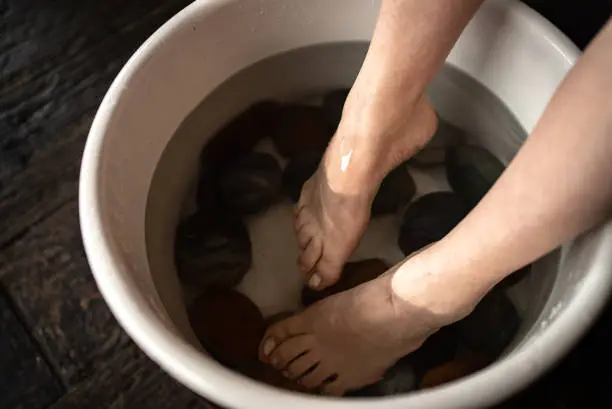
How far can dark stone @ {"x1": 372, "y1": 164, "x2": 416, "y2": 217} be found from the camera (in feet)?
2.92

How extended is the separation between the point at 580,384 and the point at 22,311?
2.16 ft

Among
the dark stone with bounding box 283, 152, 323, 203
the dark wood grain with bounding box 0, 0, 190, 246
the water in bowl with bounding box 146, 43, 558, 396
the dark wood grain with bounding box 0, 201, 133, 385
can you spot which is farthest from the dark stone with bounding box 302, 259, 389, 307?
the dark wood grain with bounding box 0, 0, 190, 246

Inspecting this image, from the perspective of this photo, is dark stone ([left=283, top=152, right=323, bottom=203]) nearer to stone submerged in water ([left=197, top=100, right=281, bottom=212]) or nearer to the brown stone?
stone submerged in water ([left=197, top=100, right=281, bottom=212])

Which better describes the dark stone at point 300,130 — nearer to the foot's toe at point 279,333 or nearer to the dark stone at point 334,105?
the dark stone at point 334,105

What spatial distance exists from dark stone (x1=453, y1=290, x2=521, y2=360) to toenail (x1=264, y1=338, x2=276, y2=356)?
0.20m

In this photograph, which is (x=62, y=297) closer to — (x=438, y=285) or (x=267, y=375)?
(x=267, y=375)

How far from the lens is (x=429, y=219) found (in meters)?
0.86

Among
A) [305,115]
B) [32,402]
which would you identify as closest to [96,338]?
[32,402]

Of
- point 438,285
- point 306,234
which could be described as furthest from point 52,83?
point 438,285

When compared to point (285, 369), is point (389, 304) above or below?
above

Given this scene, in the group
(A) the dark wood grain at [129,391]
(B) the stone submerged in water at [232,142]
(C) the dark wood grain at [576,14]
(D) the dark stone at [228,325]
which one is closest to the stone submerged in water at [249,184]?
(B) the stone submerged in water at [232,142]

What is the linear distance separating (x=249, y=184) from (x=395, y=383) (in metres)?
0.30

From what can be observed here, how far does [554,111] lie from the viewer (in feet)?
1.62

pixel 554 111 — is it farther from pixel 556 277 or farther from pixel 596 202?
pixel 556 277
